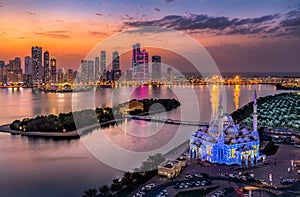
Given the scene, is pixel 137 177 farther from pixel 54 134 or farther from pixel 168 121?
pixel 168 121

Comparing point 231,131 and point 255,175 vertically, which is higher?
point 231,131

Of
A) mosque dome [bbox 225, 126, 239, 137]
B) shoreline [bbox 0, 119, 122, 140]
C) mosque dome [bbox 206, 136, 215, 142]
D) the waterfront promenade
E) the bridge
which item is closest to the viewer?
the waterfront promenade

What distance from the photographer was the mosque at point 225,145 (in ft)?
24.2

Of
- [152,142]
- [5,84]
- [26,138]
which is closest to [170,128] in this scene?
[152,142]

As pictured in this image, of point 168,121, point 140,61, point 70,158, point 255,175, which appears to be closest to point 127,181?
point 255,175

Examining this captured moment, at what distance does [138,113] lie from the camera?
16.9 m

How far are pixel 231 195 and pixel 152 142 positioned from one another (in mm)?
4919

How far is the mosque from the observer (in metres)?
7.36

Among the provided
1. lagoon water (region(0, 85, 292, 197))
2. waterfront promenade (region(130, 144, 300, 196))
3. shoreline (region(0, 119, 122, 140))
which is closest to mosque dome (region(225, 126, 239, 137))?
waterfront promenade (region(130, 144, 300, 196))

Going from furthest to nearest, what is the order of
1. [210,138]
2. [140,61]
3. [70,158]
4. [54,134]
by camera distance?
[140,61]
[54,134]
[70,158]
[210,138]

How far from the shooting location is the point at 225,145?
24.0 feet

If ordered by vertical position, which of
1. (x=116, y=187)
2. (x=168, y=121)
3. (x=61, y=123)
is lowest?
(x=116, y=187)

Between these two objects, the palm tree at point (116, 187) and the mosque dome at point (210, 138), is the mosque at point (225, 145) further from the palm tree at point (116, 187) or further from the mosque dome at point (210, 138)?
the palm tree at point (116, 187)

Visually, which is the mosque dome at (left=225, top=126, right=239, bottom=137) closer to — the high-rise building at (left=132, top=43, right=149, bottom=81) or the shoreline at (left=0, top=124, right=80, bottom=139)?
the shoreline at (left=0, top=124, right=80, bottom=139)
